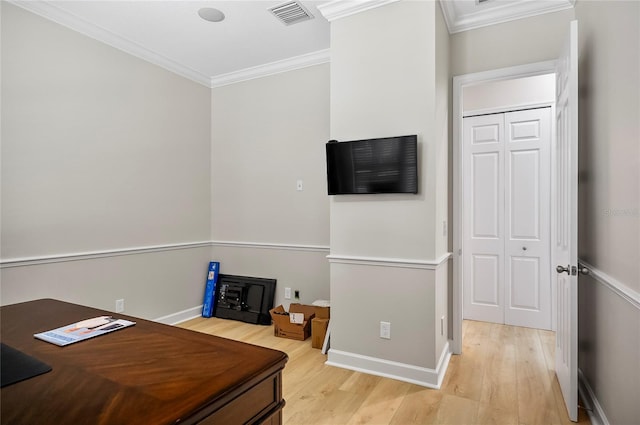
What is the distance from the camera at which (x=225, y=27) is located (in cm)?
307

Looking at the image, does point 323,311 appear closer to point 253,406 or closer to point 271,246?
point 271,246

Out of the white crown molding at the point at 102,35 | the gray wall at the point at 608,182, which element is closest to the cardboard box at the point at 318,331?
the gray wall at the point at 608,182

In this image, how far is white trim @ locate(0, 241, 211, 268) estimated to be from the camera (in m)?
2.55

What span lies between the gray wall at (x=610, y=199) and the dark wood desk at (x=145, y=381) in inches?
61.6

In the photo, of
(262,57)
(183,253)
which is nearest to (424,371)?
(183,253)

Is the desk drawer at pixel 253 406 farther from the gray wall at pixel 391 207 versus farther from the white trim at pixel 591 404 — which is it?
the white trim at pixel 591 404

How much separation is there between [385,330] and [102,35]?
11.1ft

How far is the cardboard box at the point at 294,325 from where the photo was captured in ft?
10.8

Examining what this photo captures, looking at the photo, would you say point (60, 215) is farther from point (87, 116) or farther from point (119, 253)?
point (87, 116)

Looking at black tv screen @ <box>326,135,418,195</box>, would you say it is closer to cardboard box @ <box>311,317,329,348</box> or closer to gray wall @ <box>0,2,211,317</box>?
cardboard box @ <box>311,317,329,348</box>

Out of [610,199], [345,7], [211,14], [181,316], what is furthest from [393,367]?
[211,14]

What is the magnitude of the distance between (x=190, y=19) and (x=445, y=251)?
2.79 meters

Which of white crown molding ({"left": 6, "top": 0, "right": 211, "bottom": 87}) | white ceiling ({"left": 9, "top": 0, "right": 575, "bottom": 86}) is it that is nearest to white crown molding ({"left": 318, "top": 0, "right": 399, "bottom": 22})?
white ceiling ({"left": 9, "top": 0, "right": 575, "bottom": 86})

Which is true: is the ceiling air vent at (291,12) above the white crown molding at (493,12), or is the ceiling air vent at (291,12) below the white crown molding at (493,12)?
above
